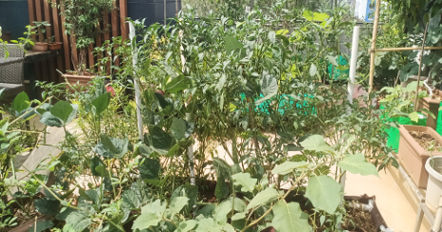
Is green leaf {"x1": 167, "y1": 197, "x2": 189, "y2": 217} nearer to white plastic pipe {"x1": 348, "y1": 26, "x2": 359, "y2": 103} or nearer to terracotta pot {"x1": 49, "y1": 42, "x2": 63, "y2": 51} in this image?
white plastic pipe {"x1": 348, "y1": 26, "x2": 359, "y2": 103}

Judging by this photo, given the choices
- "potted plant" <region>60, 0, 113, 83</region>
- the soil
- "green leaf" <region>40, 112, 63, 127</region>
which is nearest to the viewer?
"green leaf" <region>40, 112, 63, 127</region>

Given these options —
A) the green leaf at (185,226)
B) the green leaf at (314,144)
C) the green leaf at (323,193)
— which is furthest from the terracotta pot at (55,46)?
the green leaf at (323,193)

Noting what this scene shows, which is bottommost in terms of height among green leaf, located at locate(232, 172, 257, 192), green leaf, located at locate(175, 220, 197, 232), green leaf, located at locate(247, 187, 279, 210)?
green leaf, located at locate(175, 220, 197, 232)

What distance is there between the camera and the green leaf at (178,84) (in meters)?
1.16

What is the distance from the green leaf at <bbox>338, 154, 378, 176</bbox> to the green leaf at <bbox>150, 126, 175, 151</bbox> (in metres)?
0.62

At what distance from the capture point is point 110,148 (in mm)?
1210

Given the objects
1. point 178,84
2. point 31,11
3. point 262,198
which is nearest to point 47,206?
point 178,84

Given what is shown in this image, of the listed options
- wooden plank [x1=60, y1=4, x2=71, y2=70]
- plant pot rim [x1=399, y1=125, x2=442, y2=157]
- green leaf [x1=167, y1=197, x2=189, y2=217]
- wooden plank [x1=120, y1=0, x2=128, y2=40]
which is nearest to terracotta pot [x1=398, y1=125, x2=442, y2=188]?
plant pot rim [x1=399, y1=125, x2=442, y2=157]

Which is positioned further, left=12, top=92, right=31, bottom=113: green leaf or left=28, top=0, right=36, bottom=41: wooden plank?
left=28, top=0, right=36, bottom=41: wooden plank

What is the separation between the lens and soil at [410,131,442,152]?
2439mm

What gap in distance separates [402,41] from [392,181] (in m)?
2.15

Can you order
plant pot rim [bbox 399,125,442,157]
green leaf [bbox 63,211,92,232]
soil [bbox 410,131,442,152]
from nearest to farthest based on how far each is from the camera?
green leaf [bbox 63,211,92,232], plant pot rim [bbox 399,125,442,157], soil [bbox 410,131,442,152]

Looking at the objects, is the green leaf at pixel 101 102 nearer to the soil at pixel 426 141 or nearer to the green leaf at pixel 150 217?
the green leaf at pixel 150 217

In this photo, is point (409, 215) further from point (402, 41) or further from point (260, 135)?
point (402, 41)
